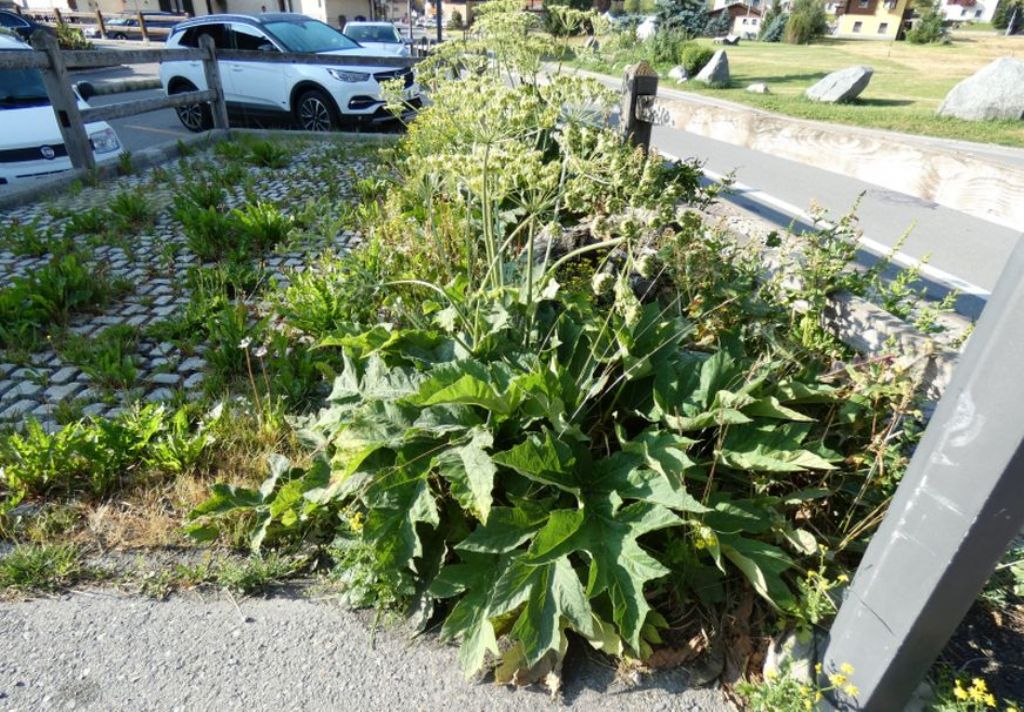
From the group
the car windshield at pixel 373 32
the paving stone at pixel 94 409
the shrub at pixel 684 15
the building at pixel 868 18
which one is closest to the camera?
the paving stone at pixel 94 409

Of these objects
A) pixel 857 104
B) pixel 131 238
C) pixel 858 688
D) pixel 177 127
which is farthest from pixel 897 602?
pixel 857 104

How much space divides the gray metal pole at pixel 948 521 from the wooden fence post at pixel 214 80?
12.6 meters

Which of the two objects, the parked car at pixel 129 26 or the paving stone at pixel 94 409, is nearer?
the paving stone at pixel 94 409

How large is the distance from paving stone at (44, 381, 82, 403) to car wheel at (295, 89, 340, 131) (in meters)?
9.04

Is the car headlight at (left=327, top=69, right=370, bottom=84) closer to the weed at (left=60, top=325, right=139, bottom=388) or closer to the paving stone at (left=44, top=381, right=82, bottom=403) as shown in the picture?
the weed at (left=60, top=325, right=139, bottom=388)

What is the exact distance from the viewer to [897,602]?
1626 mm

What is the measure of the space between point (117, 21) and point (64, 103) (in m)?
47.7

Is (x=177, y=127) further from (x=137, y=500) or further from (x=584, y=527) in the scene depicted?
(x=584, y=527)

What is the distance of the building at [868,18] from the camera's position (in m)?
64.4

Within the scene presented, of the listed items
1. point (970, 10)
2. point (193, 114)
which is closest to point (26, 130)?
point (193, 114)

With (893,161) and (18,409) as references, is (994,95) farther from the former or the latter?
(18,409)

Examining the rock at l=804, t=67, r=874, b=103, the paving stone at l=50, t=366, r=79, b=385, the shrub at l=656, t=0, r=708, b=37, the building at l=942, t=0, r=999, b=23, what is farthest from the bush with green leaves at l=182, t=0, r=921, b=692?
the building at l=942, t=0, r=999, b=23

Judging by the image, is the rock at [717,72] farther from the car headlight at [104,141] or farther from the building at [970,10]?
the building at [970,10]

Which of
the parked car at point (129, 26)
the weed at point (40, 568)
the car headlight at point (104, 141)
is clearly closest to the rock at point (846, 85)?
the car headlight at point (104, 141)
